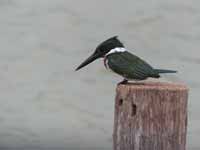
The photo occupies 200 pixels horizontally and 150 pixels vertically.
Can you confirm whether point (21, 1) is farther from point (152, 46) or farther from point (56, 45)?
point (152, 46)

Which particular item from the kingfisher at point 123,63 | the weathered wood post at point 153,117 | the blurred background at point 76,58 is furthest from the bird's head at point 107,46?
the blurred background at point 76,58

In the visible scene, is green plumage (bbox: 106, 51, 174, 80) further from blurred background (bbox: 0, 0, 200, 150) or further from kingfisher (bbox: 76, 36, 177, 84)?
blurred background (bbox: 0, 0, 200, 150)

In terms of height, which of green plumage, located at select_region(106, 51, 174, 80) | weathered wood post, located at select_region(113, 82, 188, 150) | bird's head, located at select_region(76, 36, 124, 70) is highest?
bird's head, located at select_region(76, 36, 124, 70)

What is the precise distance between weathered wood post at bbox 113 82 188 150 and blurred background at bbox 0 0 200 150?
7.36 feet

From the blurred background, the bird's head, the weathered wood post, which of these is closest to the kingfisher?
the bird's head

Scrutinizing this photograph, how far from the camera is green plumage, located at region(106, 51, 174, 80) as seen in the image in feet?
11.3

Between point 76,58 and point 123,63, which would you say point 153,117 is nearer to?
point 123,63

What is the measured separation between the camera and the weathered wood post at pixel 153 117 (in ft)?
10.6

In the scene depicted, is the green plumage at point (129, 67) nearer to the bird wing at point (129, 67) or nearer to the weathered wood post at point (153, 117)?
the bird wing at point (129, 67)

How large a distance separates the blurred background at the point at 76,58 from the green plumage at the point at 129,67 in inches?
79.4

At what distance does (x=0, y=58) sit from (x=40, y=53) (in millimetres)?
333

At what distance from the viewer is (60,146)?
228 inches

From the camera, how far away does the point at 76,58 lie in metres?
5.55

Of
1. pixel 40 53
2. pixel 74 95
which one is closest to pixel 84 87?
pixel 74 95
